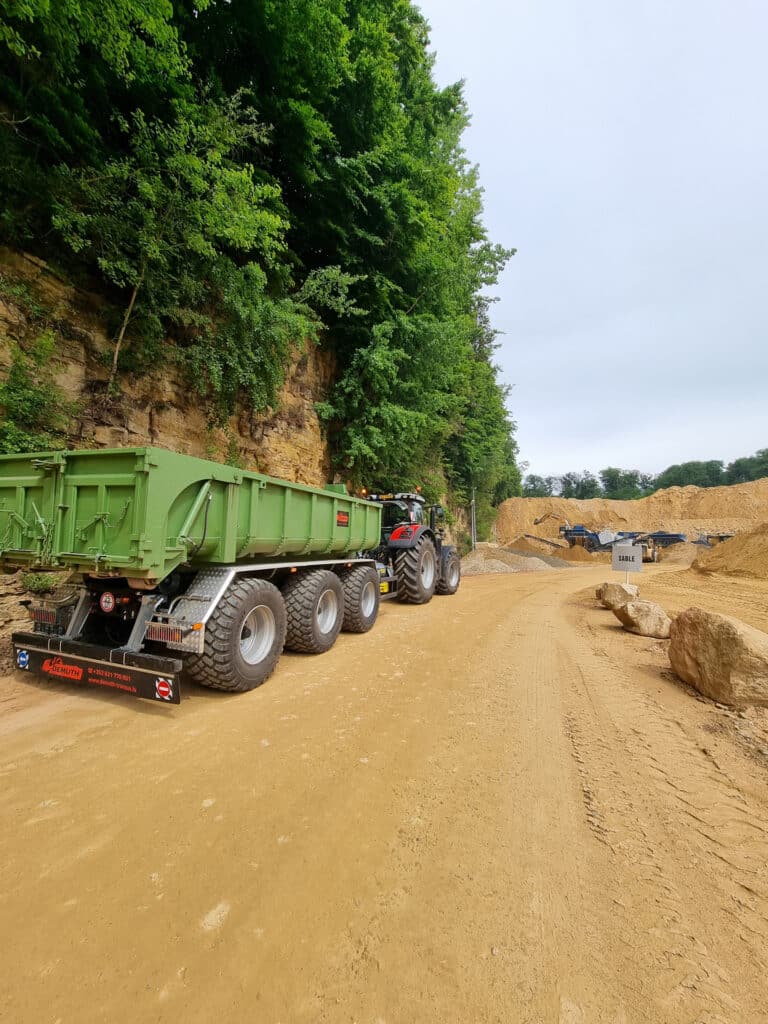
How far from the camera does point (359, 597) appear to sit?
6.32 meters

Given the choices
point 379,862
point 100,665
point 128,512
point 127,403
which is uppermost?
point 127,403

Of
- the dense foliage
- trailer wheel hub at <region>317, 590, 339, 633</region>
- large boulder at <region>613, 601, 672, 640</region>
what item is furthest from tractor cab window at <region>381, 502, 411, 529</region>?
large boulder at <region>613, 601, 672, 640</region>

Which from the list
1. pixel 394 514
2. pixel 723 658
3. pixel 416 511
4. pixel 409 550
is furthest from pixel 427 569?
pixel 723 658

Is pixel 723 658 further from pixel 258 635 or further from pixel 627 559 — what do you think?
pixel 627 559

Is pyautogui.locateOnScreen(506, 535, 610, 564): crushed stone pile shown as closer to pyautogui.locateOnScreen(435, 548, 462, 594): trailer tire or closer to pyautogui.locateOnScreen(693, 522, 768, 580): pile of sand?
pyautogui.locateOnScreen(693, 522, 768, 580): pile of sand

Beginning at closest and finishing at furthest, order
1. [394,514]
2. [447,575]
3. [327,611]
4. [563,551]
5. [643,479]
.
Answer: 1. [327,611]
2. [394,514]
3. [447,575]
4. [563,551]
5. [643,479]

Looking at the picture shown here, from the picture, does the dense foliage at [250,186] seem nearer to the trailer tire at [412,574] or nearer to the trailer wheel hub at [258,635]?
the trailer tire at [412,574]

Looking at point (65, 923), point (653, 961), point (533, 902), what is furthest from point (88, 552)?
point (653, 961)

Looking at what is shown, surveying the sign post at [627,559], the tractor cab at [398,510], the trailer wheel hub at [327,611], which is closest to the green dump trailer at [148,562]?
the trailer wheel hub at [327,611]

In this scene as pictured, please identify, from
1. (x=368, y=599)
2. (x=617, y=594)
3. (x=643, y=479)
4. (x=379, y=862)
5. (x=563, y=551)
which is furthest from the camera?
(x=643, y=479)

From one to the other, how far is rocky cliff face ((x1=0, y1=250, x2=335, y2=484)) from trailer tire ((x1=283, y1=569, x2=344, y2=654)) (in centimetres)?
415

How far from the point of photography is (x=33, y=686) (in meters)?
4.04

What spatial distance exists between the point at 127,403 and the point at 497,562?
17.4m

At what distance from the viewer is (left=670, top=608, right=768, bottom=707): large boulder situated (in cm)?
366
